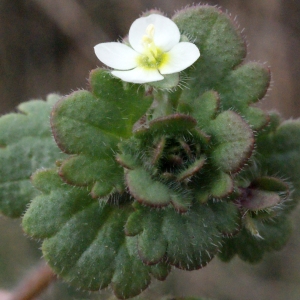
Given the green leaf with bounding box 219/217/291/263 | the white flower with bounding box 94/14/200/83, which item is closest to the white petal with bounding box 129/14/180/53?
the white flower with bounding box 94/14/200/83

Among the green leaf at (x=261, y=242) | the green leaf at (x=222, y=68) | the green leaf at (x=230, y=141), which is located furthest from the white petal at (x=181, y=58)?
the green leaf at (x=261, y=242)

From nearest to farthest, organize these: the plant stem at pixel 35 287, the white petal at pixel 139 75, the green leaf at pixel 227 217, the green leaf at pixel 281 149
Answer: the white petal at pixel 139 75, the green leaf at pixel 227 217, the green leaf at pixel 281 149, the plant stem at pixel 35 287

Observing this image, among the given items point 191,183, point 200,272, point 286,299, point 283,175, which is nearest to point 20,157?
point 191,183

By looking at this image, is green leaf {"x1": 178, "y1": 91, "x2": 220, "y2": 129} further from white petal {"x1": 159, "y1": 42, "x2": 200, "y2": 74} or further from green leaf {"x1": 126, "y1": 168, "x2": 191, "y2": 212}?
green leaf {"x1": 126, "y1": 168, "x2": 191, "y2": 212}

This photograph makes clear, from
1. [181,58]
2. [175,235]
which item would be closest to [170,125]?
[181,58]

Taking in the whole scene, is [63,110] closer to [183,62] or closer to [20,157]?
[183,62]

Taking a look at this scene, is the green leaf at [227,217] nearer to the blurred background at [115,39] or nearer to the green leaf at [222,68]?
the green leaf at [222,68]

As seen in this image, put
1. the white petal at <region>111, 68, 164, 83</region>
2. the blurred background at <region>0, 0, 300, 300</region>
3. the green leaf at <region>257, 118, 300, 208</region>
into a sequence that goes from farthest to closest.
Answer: the blurred background at <region>0, 0, 300, 300</region>
the green leaf at <region>257, 118, 300, 208</region>
the white petal at <region>111, 68, 164, 83</region>
